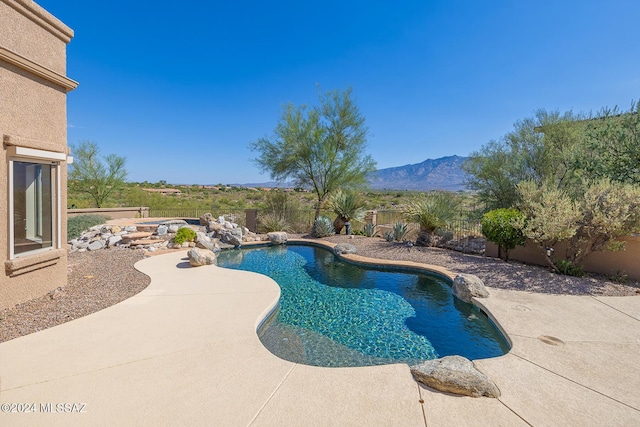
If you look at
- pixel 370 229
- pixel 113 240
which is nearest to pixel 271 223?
pixel 370 229

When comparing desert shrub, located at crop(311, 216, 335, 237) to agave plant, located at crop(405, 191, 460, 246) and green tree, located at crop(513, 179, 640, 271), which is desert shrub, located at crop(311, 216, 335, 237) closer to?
agave plant, located at crop(405, 191, 460, 246)

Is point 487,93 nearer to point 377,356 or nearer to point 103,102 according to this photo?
point 377,356

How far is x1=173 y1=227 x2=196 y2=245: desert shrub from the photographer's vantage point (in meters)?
10.7

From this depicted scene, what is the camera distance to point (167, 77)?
18156 mm

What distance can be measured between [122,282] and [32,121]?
355 centimetres

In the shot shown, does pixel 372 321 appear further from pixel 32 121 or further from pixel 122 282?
pixel 32 121

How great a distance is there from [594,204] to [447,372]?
6.92 m

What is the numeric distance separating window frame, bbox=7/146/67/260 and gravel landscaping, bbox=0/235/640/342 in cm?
91

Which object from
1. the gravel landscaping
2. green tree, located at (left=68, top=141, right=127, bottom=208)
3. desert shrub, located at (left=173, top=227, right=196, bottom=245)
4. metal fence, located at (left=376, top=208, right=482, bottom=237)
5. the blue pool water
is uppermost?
green tree, located at (left=68, top=141, right=127, bottom=208)

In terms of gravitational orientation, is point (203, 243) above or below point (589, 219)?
below

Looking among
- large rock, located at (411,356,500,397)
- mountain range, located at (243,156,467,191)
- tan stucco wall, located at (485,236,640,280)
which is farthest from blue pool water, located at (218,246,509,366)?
mountain range, located at (243,156,467,191)

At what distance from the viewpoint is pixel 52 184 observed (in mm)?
5340

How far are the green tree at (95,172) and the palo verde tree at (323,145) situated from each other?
462 inches

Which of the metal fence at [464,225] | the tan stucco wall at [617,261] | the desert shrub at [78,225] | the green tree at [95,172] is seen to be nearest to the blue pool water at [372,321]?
the tan stucco wall at [617,261]
